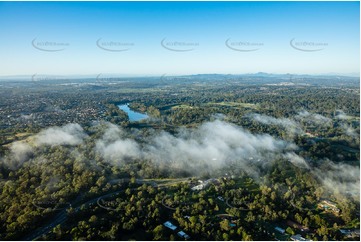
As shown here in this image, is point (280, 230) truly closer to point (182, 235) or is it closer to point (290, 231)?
point (290, 231)

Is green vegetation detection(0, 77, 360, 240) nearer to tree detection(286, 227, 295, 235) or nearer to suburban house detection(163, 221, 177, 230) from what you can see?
tree detection(286, 227, 295, 235)

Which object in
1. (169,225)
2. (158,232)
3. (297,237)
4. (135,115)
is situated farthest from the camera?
(135,115)

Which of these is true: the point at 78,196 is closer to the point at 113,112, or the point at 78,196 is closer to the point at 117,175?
the point at 117,175

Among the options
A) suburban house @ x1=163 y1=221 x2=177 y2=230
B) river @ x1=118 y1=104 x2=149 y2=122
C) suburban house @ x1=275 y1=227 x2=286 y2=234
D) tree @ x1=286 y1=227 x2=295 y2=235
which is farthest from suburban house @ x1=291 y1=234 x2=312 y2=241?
river @ x1=118 y1=104 x2=149 y2=122

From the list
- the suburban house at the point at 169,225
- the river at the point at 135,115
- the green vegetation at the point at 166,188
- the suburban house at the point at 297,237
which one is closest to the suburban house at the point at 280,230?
the green vegetation at the point at 166,188

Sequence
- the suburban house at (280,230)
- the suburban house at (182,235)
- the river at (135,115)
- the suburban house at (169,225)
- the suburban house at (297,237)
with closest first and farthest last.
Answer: the suburban house at (182,235) → the suburban house at (297,237) → the suburban house at (169,225) → the suburban house at (280,230) → the river at (135,115)

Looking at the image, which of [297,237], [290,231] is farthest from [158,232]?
[297,237]

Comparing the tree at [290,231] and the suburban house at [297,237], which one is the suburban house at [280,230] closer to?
the tree at [290,231]

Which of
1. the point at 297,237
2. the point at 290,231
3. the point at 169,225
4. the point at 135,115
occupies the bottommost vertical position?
the point at 297,237

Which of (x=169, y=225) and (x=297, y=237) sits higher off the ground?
(x=169, y=225)

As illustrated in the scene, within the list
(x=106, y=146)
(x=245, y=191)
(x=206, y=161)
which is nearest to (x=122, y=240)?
(x=245, y=191)

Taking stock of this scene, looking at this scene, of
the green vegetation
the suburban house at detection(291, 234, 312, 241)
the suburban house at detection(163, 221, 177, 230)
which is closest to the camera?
the suburban house at detection(291, 234, 312, 241)
